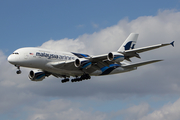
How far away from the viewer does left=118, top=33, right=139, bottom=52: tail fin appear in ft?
173

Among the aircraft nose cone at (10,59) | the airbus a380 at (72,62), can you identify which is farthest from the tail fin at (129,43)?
the aircraft nose cone at (10,59)

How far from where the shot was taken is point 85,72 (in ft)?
153

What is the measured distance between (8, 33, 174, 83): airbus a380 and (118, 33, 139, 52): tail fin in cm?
402

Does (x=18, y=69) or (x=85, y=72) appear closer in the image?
(x=18, y=69)

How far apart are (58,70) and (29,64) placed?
15.4ft

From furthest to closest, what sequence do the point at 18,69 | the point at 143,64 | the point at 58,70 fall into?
1. the point at 143,64
2. the point at 58,70
3. the point at 18,69

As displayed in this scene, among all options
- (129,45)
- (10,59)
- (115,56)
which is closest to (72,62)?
(115,56)

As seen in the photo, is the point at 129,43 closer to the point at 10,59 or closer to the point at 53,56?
the point at 53,56

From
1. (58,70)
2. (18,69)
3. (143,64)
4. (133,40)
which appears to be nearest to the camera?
(18,69)

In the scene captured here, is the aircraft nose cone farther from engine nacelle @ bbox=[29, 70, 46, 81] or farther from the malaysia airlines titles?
engine nacelle @ bbox=[29, 70, 46, 81]

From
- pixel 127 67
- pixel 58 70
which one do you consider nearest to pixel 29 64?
pixel 58 70

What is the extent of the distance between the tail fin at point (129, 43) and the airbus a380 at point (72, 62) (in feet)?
13.2

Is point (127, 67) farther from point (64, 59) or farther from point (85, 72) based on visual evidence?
point (64, 59)

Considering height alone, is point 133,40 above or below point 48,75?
above
